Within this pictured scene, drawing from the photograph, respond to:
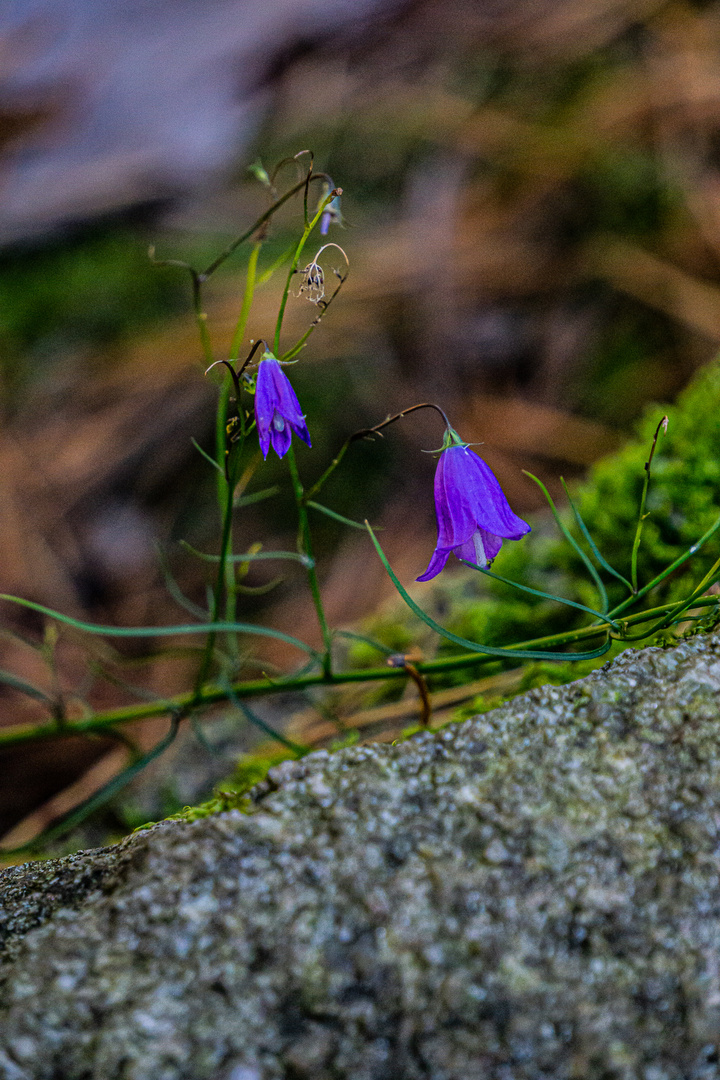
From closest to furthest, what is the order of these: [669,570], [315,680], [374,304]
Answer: [669,570] → [315,680] → [374,304]

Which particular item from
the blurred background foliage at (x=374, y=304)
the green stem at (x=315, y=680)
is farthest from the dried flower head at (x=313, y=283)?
the blurred background foliage at (x=374, y=304)

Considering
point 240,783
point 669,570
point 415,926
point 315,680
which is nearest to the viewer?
point 415,926

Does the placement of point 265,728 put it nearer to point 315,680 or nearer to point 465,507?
point 315,680

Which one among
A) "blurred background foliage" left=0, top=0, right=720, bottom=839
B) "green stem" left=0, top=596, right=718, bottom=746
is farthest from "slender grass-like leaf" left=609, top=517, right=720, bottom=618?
"blurred background foliage" left=0, top=0, right=720, bottom=839

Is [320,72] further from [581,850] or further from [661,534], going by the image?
[581,850]

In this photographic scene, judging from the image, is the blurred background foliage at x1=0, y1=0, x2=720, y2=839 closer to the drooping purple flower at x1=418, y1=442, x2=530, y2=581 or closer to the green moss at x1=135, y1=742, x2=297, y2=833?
the green moss at x1=135, y1=742, x2=297, y2=833

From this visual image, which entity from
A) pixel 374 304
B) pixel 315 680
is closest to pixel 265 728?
pixel 315 680

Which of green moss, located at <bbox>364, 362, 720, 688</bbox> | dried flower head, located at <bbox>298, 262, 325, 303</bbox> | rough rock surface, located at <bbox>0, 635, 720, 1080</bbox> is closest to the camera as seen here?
rough rock surface, located at <bbox>0, 635, 720, 1080</bbox>

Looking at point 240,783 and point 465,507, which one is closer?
point 465,507
